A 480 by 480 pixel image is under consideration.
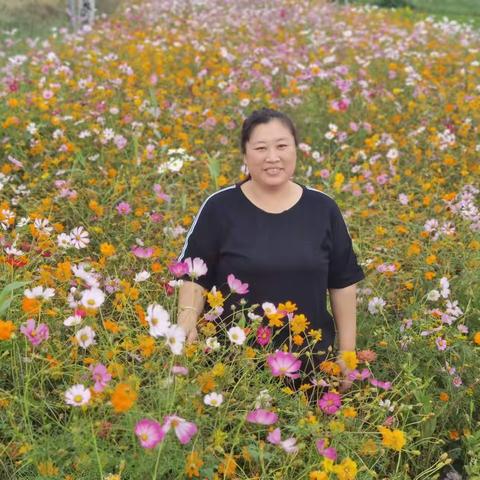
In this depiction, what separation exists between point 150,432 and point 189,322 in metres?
0.81

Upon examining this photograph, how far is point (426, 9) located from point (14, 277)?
18.1m

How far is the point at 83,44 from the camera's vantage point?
715 cm

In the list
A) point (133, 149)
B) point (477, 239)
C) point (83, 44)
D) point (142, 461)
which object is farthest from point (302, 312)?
point (83, 44)

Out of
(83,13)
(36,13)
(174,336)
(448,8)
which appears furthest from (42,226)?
(448,8)

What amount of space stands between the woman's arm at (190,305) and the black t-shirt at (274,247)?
0.31 feet

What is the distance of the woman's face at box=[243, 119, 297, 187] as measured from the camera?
2.31m

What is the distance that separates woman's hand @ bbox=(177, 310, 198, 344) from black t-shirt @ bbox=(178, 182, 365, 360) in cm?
17

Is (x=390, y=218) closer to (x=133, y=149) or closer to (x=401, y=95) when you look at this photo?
(x=133, y=149)

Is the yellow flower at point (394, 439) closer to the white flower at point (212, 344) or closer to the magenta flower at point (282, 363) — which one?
the magenta flower at point (282, 363)

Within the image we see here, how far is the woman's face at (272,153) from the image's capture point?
231 cm

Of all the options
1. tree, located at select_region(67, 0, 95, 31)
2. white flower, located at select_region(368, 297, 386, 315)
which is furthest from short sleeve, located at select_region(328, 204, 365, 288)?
tree, located at select_region(67, 0, 95, 31)

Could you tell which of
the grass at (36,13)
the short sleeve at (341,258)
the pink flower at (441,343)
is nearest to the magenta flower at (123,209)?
the short sleeve at (341,258)

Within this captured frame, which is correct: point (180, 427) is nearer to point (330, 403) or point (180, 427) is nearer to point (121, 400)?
Result: point (121, 400)

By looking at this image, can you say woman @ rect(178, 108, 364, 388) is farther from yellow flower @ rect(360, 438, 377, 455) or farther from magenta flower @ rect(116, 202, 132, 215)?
magenta flower @ rect(116, 202, 132, 215)
